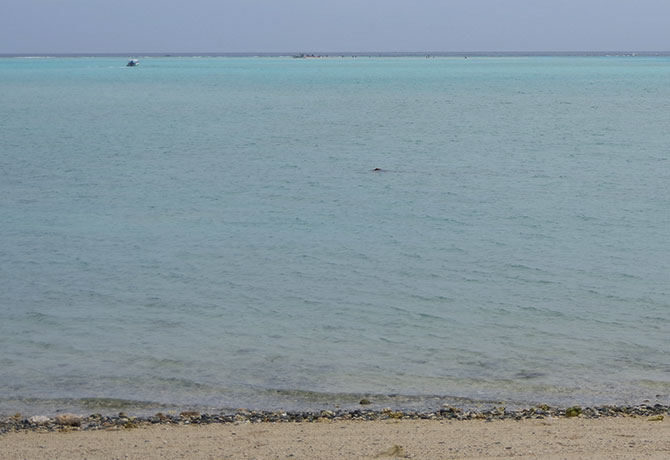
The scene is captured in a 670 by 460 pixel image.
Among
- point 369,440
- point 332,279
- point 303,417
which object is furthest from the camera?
point 332,279

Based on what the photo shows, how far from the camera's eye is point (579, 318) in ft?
44.1

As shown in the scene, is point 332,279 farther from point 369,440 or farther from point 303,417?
point 369,440

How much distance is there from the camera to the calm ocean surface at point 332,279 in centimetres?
1102

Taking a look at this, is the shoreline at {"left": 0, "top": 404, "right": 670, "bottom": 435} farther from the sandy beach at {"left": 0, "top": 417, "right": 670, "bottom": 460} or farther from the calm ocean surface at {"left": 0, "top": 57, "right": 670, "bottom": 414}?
the calm ocean surface at {"left": 0, "top": 57, "right": 670, "bottom": 414}

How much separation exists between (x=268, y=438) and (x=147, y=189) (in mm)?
19013

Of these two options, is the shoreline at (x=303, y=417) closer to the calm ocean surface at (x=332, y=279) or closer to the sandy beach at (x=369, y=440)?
the sandy beach at (x=369, y=440)

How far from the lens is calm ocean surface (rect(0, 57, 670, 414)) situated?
11.0 metres

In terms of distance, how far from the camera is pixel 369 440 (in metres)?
8.45

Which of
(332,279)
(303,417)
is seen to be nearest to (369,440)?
(303,417)

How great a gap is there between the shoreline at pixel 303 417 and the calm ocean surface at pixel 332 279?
0.44 m

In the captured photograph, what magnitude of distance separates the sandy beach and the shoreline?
0.18 meters

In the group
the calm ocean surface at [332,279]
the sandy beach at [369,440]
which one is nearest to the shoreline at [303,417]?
the sandy beach at [369,440]

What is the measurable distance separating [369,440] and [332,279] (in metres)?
7.51

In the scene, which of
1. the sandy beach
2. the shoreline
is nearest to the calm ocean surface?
the shoreline
